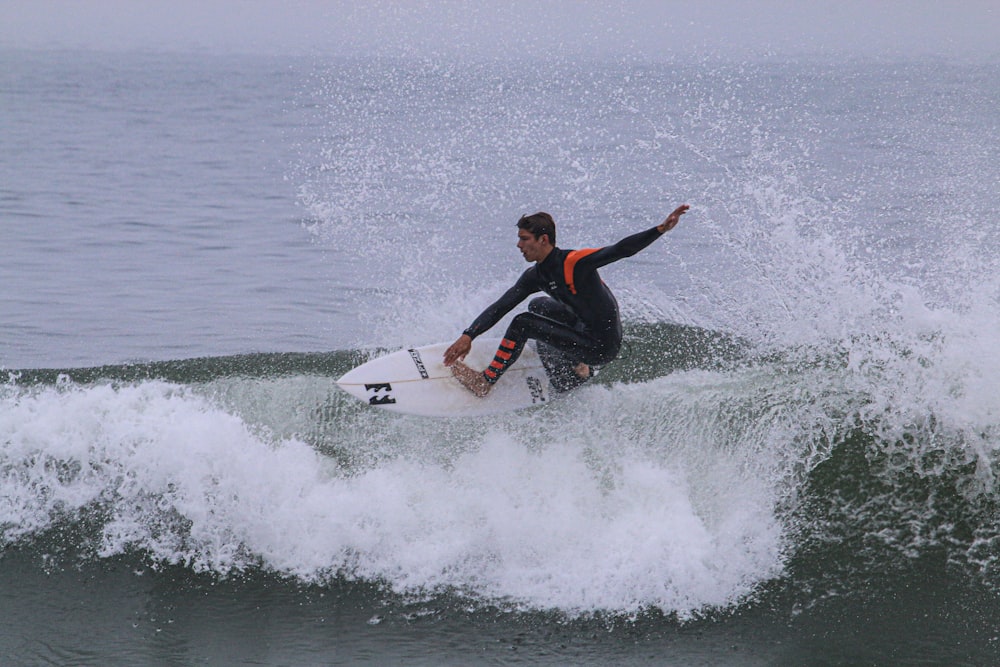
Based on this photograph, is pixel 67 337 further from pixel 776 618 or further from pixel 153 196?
pixel 153 196

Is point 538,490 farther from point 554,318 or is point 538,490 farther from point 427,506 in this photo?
point 554,318

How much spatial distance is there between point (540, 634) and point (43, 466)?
3469mm

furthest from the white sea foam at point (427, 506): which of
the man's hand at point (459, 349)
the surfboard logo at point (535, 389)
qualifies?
the man's hand at point (459, 349)

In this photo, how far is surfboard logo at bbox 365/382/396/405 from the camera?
21.4 ft

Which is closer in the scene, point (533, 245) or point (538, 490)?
point (533, 245)

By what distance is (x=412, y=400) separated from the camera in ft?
21.4

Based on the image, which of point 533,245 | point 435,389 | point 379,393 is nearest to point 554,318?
point 533,245

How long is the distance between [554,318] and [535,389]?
1.67 feet

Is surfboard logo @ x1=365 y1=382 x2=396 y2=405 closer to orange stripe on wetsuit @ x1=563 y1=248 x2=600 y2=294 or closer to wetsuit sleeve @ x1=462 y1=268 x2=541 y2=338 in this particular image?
wetsuit sleeve @ x1=462 y1=268 x2=541 y2=338

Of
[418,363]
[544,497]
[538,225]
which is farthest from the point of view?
[418,363]

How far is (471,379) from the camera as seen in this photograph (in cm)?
654


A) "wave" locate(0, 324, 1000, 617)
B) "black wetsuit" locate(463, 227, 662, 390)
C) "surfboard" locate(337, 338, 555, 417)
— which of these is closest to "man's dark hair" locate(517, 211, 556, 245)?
"black wetsuit" locate(463, 227, 662, 390)

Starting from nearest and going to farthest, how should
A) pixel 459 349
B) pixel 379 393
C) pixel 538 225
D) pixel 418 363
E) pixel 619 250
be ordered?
pixel 619 250 < pixel 538 225 < pixel 459 349 < pixel 379 393 < pixel 418 363

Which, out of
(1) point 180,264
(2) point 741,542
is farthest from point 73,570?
(1) point 180,264
